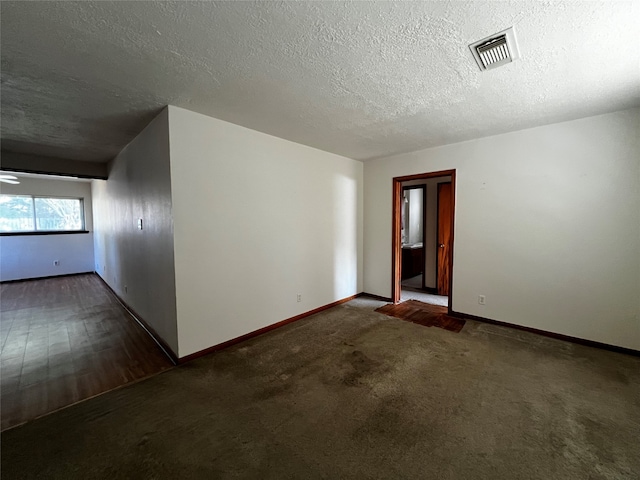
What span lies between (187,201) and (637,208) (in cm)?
455

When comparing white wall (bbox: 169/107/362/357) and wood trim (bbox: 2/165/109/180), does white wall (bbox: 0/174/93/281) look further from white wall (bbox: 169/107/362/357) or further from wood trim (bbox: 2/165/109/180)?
white wall (bbox: 169/107/362/357)

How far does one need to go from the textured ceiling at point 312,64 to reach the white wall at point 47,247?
15.1 ft

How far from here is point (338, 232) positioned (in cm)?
445

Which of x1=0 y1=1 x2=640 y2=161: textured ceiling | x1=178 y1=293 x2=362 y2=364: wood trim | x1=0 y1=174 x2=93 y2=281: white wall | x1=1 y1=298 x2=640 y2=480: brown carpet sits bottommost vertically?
x1=1 y1=298 x2=640 y2=480: brown carpet

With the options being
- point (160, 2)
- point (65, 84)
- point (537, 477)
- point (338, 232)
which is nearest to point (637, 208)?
point (537, 477)

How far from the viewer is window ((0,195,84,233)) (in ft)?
20.2

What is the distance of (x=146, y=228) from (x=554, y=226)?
4.90 meters

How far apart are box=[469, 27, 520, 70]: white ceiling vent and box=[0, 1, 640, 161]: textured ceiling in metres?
0.05

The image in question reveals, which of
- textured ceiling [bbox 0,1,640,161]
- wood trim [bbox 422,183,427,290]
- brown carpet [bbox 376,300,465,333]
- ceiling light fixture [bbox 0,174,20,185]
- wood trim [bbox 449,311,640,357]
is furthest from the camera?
wood trim [bbox 422,183,427,290]

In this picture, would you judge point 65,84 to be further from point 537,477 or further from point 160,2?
point 537,477

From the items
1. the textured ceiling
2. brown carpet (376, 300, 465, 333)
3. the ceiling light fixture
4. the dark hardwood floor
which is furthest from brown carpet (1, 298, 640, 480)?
the ceiling light fixture

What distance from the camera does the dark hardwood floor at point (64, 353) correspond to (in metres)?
2.15

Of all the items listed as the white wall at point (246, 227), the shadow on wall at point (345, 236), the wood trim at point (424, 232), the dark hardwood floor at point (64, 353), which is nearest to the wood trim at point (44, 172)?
the dark hardwood floor at point (64, 353)

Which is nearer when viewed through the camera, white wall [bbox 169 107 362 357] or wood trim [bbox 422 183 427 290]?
white wall [bbox 169 107 362 357]
